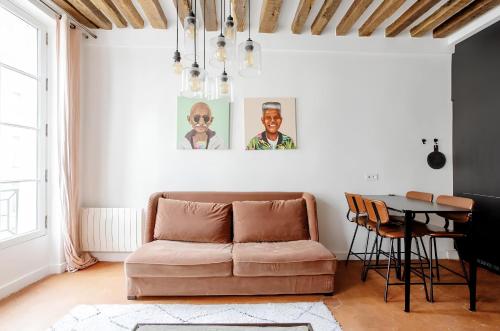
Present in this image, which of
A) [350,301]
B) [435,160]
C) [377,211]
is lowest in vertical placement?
[350,301]

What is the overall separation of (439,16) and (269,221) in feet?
9.98

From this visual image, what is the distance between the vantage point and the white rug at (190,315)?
2.35 m

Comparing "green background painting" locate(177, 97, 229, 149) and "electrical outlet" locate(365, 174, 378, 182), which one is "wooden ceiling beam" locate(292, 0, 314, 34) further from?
"electrical outlet" locate(365, 174, 378, 182)

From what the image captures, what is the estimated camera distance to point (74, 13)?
349 centimetres

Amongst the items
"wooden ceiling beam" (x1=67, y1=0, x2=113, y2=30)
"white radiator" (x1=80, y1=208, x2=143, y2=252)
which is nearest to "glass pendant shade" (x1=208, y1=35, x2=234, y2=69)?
"wooden ceiling beam" (x1=67, y1=0, x2=113, y2=30)

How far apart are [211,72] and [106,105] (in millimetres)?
1409

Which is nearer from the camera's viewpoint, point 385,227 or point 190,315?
point 190,315

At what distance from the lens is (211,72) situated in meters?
3.88

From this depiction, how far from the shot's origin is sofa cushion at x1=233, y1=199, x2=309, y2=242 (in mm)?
3326

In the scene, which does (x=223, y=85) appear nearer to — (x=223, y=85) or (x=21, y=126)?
(x=223, y=85)

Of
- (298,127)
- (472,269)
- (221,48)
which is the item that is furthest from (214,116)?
(472,269)

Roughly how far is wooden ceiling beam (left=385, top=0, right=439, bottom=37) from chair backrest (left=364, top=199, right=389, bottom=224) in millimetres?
2189

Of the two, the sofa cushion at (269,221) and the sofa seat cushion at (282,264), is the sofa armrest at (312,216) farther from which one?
the sofa seat cushion at (282,264)

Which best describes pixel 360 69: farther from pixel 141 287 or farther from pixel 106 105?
pixel 141 287
